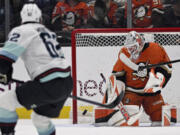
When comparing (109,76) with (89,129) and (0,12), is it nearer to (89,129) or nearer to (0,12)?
(89,129)

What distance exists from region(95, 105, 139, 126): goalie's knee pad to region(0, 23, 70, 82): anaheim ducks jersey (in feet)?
5.21

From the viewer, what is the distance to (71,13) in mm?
5273

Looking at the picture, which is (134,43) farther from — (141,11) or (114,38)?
(141,11)

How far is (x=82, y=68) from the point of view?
5.12 metres

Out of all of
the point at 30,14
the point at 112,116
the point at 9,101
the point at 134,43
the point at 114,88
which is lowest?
the point at 112,116

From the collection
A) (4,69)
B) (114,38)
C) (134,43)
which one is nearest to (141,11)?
(114,38)

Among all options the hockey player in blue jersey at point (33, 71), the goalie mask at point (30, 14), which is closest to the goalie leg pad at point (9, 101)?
the hockey player in blue jersey at point (33, 71)

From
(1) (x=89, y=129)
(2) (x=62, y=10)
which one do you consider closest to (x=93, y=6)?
(2) (x=62, y=10)

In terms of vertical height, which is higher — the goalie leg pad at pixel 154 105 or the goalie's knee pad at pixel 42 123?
the goalie's knee pad at pixel 42 123

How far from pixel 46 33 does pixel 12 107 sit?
1.54ft

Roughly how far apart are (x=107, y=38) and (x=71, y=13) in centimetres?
48

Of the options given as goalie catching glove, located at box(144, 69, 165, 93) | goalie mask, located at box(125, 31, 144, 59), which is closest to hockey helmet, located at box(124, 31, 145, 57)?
goalie mask, located at box(125, 31, 144, 59)

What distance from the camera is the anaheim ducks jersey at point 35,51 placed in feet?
9.62

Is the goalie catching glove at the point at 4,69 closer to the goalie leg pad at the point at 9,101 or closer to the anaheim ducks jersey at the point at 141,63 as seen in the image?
the goalie leg pad at the point at 9,101
